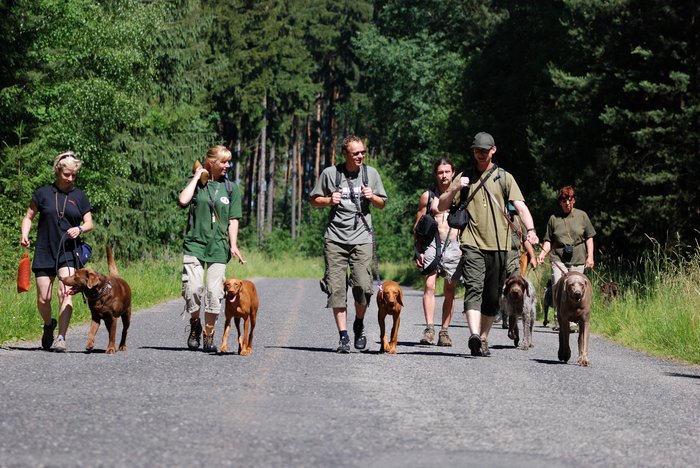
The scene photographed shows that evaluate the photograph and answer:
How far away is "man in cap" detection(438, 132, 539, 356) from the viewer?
36.3ft

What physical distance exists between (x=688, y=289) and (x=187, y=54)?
3054cm

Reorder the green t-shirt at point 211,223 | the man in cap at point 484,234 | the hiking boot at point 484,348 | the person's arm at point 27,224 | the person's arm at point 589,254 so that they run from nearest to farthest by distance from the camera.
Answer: the person's arm at point 27,224 → the man in cap at point 484,234 → the green t-shirt at point 211,223 → the hiking boot at point 484,348 → the person's arm at point 589,254

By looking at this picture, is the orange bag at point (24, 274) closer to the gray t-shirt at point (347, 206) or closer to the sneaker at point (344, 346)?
the gray t-shirt at point (347, 206)

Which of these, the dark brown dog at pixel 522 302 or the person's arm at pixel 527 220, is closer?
the person's arm at pixel 527 220

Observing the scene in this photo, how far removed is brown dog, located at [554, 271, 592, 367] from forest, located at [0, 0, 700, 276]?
1249 centimetres

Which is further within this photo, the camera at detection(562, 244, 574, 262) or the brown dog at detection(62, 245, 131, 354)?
the camera at detection(562, 244, 574, 262)

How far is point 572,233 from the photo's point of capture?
14.5 metres

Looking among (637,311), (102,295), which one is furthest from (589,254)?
(102,295)

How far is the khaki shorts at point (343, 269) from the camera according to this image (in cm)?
1112

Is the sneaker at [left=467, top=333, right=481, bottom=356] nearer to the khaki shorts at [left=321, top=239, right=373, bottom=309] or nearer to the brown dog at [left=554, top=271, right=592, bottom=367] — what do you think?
the brown dog at [left=554, top=271, right=592, bottom=367]

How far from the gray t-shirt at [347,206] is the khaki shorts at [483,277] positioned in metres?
1.07

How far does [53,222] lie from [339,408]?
16.2 feet

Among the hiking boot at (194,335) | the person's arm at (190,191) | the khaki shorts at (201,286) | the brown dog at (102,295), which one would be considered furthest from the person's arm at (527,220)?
the brown dog at (102,295)

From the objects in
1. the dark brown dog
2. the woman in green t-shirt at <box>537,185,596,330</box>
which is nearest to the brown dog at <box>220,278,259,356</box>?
the dark brown dog
